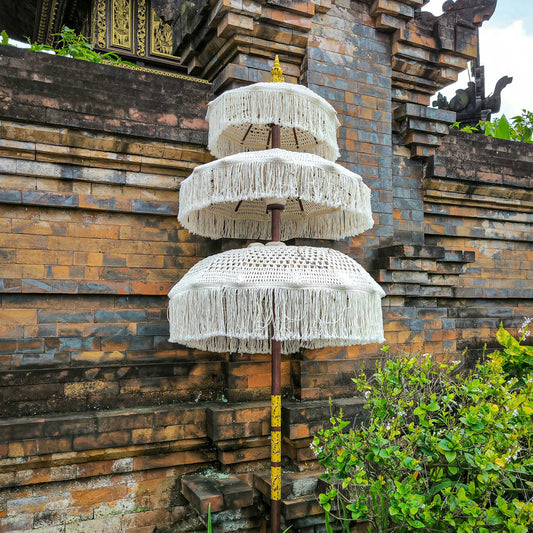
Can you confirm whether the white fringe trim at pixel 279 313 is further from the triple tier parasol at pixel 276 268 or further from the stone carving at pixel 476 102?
the stone carving at pixel 476 102

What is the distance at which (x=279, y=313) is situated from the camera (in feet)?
8.80

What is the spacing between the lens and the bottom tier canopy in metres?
2.62

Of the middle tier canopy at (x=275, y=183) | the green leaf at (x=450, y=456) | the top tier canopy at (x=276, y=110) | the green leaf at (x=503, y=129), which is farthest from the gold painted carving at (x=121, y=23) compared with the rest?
the green leaf at (x=450, y=456)

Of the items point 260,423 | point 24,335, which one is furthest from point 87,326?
point 260,423

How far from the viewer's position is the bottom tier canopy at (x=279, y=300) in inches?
103

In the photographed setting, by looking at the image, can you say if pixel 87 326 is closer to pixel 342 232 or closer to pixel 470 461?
pixel 342 232

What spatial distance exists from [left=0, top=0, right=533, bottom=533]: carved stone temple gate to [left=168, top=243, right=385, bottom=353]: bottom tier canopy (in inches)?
46.9

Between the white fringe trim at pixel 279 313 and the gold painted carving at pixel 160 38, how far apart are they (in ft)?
20.3

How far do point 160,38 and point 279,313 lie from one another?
258 inches

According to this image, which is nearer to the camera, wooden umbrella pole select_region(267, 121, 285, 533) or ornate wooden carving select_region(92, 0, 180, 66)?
wooden umbrella pole select_region(267, 121, 285, 533)

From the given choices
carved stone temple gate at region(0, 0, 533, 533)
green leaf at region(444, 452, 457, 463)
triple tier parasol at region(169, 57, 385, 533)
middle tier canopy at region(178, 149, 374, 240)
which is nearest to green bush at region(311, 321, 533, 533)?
green leaf at region(444, 452, 457, 463)

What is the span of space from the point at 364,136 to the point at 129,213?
86.1 inches

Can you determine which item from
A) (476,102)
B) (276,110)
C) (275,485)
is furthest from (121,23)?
(275,485)

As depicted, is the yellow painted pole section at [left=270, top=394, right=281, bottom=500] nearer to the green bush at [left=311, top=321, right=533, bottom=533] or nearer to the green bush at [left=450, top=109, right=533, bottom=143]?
the green bush at [left=311, top=321, right=533, bottom=533]
